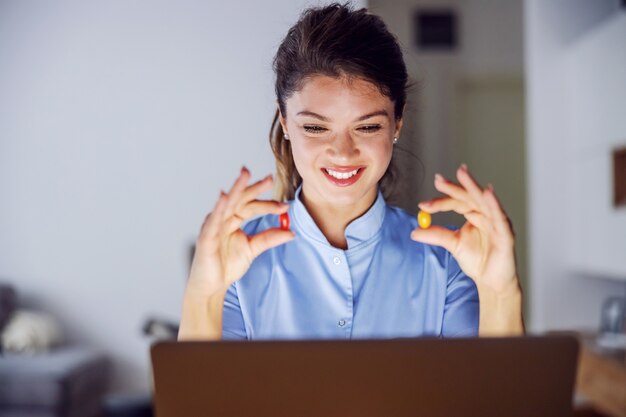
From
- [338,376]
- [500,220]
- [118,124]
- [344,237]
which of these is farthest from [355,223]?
[118,124]

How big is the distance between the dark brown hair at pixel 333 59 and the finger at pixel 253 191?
5 centimetres

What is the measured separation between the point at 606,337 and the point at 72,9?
8.78ft

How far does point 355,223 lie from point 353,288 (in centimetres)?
12

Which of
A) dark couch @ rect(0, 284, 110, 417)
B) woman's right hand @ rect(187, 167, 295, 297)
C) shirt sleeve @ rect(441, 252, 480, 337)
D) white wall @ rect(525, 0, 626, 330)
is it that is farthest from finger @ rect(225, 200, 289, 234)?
white wall @ rect(525, 0, 626, 330)

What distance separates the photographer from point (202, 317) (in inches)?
40.3

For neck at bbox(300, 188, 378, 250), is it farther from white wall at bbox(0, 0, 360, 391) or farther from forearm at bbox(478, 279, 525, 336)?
forearm at bbox(478, 279, 525, 336)

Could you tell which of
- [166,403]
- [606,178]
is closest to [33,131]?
Answer: [166,403]

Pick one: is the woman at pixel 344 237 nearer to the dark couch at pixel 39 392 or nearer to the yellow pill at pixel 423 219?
the yellow pill at pixel 423 219

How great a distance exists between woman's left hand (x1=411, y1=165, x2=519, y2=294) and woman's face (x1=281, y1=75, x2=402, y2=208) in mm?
141

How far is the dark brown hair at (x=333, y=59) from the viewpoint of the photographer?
1076mm

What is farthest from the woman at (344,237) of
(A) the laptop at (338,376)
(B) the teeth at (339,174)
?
(A) the laptop at (338,376)

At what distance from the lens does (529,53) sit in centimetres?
278

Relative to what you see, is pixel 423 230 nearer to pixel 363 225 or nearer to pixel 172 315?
pixel 363 225

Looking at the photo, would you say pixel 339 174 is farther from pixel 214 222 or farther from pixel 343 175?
pixel 214 222
